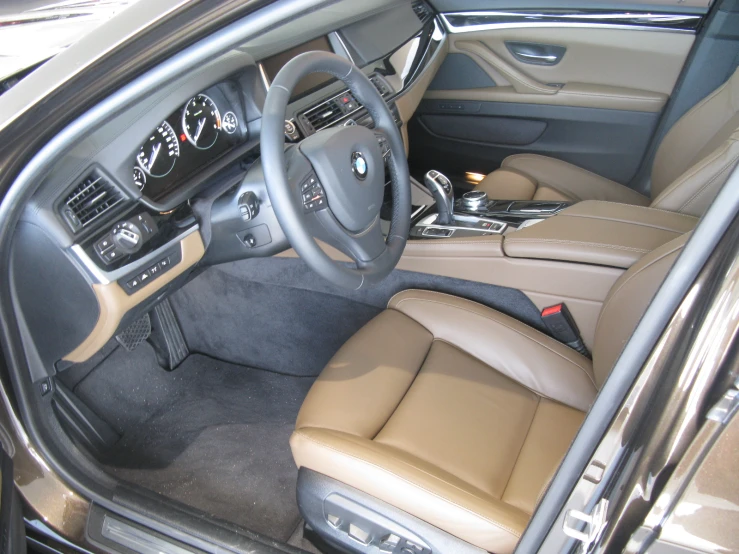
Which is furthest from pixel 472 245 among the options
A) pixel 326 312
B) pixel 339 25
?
pixel 339 25

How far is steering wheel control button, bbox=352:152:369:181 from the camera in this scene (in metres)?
1.21

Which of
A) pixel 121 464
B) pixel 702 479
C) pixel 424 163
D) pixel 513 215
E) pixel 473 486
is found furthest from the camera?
pixel 424 163

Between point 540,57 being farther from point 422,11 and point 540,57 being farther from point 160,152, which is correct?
point 160,152

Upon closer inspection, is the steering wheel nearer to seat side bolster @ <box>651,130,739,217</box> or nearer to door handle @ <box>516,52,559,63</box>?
seat side bolster @ <box>651,130,739,217</box>

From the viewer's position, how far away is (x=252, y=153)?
55.1 inches

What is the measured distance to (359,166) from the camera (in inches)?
48.1

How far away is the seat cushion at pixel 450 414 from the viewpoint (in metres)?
1.03

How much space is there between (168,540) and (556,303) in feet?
3.22

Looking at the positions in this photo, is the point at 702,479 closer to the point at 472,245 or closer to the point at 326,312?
the point at 472,245

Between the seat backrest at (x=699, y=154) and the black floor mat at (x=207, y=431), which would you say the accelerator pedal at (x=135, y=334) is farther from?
the seat backrest at (x=699, y=154)

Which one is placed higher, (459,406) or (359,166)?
(359,166)

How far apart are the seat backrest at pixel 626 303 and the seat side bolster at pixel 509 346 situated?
0.09m

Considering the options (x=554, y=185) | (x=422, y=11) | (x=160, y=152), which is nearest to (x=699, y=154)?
(x=554, y=185)

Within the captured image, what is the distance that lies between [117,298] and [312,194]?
1.34 feet
